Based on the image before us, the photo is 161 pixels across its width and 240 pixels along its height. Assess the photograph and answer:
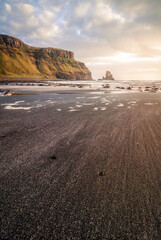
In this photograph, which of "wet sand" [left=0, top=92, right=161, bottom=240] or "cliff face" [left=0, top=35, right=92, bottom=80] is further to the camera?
"cliff face" [left=0, top=35, right=92, bottom=80]

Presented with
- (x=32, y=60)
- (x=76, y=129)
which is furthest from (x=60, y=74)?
(x=76, y=129)

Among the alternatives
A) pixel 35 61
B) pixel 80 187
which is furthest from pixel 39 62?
pixel 80 187

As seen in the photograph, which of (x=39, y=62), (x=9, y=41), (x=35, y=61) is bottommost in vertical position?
(x=39, y=62)

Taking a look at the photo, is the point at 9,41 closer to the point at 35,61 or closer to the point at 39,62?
the point at 35,61

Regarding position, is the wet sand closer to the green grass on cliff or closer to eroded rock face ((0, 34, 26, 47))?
the green grass on cliff

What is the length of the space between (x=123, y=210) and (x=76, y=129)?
7.22ft

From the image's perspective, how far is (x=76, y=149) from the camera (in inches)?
87.4

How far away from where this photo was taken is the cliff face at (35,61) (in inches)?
4644

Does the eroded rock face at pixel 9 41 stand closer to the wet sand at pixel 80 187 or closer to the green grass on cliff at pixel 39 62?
the green grass on cliff at pixel 39 62

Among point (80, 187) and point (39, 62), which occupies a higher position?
point (39, 62)

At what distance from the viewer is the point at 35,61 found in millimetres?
158625

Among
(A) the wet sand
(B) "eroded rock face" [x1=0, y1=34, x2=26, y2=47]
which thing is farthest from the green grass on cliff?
(A) the wet sand

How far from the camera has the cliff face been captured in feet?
387

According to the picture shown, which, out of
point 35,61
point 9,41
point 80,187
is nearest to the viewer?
point 80,187
